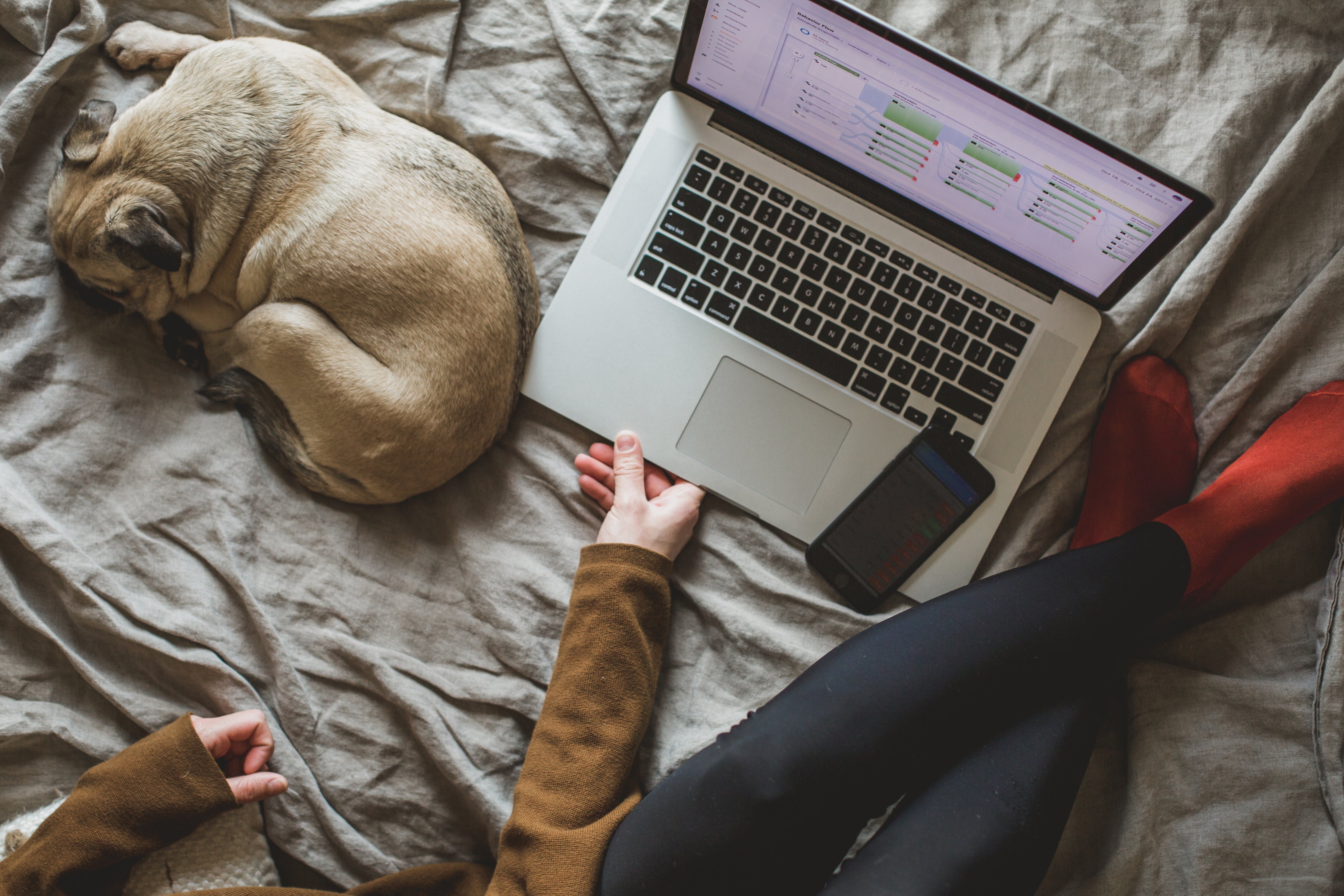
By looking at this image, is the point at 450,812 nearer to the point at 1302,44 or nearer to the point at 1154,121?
the point at 1154,121

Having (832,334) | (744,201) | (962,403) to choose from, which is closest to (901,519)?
(962,403)

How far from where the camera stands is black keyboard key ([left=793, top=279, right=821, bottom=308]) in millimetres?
1177

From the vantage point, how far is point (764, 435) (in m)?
1.20

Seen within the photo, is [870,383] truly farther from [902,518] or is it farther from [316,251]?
[316,251]

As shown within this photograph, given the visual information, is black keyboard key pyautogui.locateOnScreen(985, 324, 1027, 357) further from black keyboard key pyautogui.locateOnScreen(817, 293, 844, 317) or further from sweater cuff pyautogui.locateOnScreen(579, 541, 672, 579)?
sweater cuff pyautogui.locateOnScreen(579, 541, 672, 579)

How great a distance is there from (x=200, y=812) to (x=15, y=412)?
2.22 ft

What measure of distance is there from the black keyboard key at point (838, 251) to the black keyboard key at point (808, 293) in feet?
0.16

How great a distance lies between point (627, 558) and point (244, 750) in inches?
26.0

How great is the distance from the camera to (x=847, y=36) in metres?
0.96

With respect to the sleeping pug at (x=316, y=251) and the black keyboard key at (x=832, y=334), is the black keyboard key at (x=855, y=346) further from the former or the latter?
the sleeping pug at (x=316, y=251)

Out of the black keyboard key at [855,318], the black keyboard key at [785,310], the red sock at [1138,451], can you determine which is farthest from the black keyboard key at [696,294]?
the red sock at [1138,451]

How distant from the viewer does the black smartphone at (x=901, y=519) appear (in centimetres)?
118

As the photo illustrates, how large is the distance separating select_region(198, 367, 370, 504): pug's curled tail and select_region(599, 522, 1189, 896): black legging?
65cm

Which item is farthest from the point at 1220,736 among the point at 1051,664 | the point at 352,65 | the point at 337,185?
the point at 352,65
